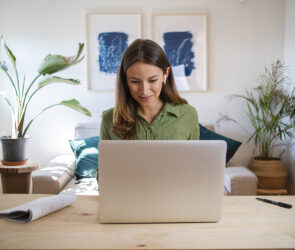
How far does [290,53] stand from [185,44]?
104 cm

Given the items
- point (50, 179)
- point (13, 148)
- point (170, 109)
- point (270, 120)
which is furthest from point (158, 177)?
point (270, 120)

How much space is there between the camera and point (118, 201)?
1.05m

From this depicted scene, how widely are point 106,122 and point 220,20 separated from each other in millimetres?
2292

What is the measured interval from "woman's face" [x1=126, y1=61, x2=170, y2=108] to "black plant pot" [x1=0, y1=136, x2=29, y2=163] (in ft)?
5.35

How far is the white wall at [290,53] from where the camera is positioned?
11.0 ft

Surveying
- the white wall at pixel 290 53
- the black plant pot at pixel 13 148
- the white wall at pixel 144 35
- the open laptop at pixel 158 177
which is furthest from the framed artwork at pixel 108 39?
the open laptop at pixel 158 177

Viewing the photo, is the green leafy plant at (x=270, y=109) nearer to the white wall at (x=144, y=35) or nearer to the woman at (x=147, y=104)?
the white wall at (x=144, y=35)

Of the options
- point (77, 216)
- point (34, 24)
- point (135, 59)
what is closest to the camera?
point (77, 216)

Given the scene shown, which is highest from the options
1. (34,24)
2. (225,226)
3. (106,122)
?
(34,24)

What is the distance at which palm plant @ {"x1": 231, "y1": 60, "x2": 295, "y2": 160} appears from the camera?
322cm

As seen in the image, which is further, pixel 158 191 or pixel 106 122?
pixel 106 122

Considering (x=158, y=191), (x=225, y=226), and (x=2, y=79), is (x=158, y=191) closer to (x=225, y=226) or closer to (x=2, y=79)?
(x=225, y=226)

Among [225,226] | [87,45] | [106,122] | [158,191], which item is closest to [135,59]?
[106,122]

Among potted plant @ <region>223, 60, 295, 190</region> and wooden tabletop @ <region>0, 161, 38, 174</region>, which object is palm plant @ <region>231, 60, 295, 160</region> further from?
wooden tabletop @ <region>0, 161, 38, 174</region>
